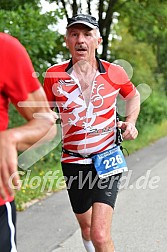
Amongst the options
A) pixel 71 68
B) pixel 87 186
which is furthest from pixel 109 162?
pixel 71 68

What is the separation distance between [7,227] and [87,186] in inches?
60.5

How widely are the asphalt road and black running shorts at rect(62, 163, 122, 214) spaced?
1.48m

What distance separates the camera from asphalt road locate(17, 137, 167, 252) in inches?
218

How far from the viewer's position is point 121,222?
652cm

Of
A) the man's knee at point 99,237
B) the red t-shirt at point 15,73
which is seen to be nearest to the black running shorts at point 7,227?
Answer: the red t-shirt at point 15,73

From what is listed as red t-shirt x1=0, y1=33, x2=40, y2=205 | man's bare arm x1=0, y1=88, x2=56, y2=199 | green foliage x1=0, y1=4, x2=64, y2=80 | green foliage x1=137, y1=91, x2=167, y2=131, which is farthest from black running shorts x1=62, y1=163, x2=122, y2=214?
green foliage x1=137, y1=91, x2=167, y2=131

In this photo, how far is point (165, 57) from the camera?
34.3m

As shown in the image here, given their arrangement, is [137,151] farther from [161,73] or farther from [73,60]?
[161,73]

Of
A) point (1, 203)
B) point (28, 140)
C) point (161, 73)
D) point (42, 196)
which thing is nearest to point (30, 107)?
point (28, 140)

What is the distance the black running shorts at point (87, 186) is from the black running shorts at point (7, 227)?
144cm

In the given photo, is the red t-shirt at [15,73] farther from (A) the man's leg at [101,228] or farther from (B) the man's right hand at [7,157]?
(A) the man's leg at [101,228]

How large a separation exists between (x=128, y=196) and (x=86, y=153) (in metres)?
4.34

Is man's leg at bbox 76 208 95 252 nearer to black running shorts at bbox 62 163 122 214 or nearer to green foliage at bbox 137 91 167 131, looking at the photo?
black running shorts at bbox 62 163 122 214

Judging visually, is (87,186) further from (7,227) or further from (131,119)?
(7,227)
